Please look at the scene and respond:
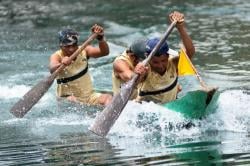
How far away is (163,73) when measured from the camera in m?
9.80

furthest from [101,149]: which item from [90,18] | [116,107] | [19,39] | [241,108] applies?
[90,18]

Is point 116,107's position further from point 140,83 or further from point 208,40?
point 208,40

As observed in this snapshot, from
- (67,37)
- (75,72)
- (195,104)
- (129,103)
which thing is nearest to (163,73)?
(129,103)

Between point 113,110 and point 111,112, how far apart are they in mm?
52

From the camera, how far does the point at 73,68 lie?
1215cm

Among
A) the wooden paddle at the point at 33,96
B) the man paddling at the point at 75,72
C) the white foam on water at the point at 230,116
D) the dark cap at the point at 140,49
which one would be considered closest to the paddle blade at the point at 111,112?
the dark cap at the point at 140,49

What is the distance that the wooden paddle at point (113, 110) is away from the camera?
28.7 feet

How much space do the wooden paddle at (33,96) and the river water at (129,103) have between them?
152mm

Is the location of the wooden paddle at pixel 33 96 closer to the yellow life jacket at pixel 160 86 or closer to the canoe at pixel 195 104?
the yellow life jacket at pixel 160 86

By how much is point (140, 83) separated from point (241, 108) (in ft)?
4.78

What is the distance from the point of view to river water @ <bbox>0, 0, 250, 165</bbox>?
8062mm

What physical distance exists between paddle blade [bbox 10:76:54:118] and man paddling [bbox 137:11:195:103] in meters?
1.87

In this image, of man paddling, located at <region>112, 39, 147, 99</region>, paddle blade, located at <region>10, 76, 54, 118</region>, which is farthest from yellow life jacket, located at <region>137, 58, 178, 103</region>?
paddle blade, located at <region>10, 76, 54, 118</region>

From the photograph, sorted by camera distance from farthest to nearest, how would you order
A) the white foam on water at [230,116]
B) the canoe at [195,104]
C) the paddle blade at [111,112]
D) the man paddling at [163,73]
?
1. the man paddling at [163,73]
2. the white foam on water at [230,116]
3. the canoe at [195,104]
4. the paddle blade at [111,112]
